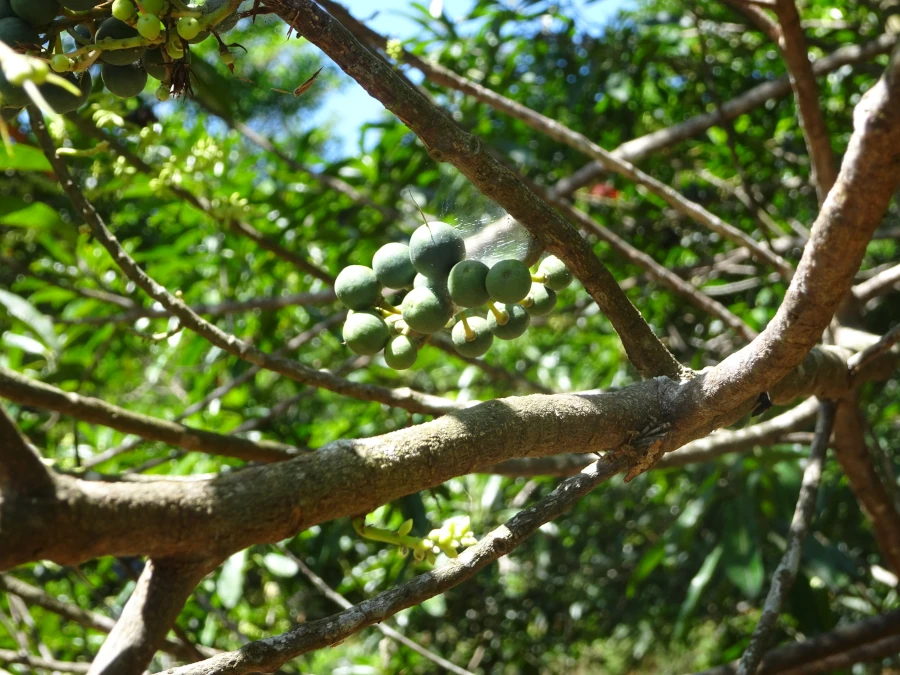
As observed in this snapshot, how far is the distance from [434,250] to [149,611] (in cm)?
71

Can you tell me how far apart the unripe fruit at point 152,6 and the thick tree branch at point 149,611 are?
647mm

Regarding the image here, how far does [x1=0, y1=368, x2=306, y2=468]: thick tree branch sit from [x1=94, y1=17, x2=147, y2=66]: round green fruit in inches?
29.4

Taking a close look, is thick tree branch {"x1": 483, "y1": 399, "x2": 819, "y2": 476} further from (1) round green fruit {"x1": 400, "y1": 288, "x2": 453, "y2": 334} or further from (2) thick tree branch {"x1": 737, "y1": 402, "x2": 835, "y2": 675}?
(1) round green fruit {"x1": 400, "y1": 288, "x2": 453, "y2": 334}

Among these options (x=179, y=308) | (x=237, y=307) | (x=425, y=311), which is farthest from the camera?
(x=237, y=307)

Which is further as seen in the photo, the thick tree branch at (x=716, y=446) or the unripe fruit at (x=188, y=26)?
the thick tree branch at (x=716, y=446)

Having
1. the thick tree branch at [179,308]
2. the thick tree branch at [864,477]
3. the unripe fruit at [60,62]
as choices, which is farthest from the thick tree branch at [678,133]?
the unripe fruit at [60,62]

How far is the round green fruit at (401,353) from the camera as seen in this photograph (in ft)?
4.66

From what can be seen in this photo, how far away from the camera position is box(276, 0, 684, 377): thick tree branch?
3.38ft

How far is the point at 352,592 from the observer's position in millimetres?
3795

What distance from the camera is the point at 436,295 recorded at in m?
1.38

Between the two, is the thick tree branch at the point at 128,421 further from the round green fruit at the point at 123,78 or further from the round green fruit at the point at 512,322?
the round green fruit at the point at 512,322

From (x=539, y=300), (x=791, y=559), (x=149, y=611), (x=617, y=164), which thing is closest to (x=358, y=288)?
(x=539, y=300)

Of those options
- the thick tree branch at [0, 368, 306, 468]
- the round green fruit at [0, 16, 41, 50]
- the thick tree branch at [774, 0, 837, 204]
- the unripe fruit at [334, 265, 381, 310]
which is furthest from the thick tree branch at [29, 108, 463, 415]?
the thick tree branch at [774, 0, 837, 204]

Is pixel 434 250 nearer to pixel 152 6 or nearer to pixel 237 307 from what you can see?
pixel 152 6
